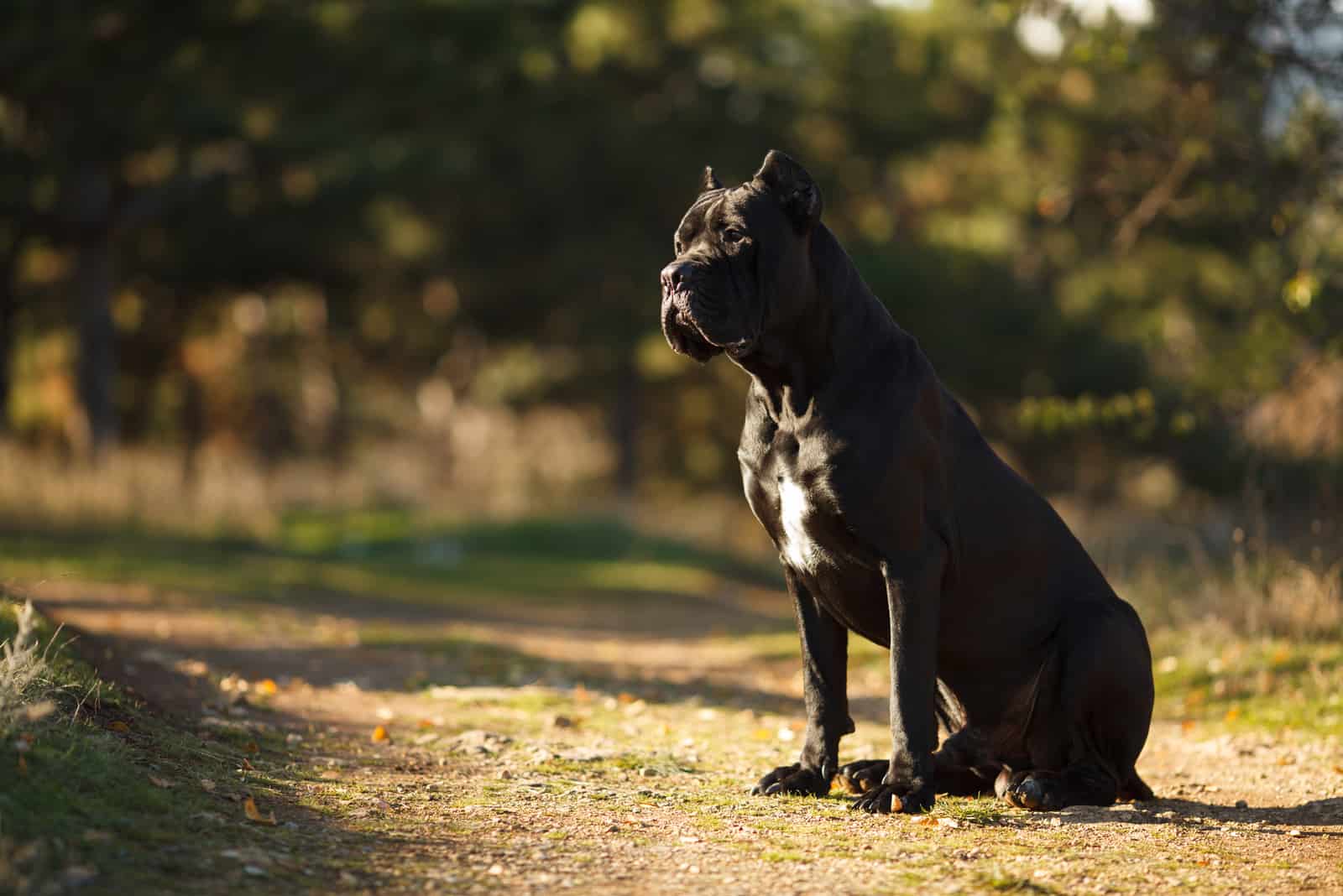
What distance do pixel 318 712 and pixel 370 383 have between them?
32.1m

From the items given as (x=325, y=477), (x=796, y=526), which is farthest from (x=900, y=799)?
(x=325, y=477)

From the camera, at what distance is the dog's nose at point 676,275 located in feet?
15.6

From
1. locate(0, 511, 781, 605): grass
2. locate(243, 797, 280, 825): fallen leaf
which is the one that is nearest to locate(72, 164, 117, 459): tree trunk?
locate(0, 511, 781, 605): grass

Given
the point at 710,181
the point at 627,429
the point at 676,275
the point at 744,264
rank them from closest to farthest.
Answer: the point at 676,275 < the point at 744,264 < the point at 710,181 < the point at 627,429

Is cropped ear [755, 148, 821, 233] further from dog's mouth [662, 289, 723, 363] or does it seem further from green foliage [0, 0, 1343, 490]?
green foliage [0, 0, 1343, 490]

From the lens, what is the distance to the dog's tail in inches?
219

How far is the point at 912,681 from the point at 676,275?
1.57 meters

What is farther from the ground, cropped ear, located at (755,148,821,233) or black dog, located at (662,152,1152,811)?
cropped ear, located at (755,148,821,233)

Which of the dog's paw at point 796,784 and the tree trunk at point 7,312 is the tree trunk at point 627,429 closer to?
the tree trunk at point 7,312

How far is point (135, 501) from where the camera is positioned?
18359 mm

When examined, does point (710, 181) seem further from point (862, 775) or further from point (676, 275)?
point (862, 775)

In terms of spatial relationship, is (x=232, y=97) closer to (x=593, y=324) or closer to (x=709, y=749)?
(x=593, y=324)

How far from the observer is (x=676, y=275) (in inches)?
187

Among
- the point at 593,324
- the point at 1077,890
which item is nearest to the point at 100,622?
the point at 1077,890
